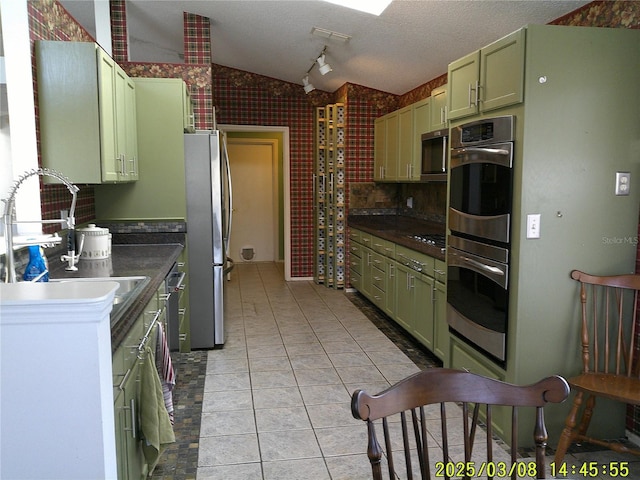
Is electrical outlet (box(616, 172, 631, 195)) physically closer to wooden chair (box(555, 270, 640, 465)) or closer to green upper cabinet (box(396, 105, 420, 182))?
wooden chair (box(555, 270, 640, 465))

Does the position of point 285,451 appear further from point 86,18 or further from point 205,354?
point 86,18

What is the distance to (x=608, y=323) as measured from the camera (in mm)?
2529

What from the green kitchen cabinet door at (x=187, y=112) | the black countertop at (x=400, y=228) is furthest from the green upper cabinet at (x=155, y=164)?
the black countertop at (x=400, y=228)

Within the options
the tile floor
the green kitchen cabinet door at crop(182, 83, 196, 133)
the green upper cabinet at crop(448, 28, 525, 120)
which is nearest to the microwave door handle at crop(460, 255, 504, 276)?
the green upper cabinet at crop(448, 28, 525, 120)

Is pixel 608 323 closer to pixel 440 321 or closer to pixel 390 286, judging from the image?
pixel 440 321

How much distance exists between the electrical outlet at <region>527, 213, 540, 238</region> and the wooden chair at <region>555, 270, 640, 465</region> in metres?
0.29

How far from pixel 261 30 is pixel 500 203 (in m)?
3.17

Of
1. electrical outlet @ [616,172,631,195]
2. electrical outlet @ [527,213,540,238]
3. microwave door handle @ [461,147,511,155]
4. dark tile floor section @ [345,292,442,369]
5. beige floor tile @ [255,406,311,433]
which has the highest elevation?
microwave door handle @ [461,147,511,155]

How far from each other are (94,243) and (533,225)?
8.23 feet

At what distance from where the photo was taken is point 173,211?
13.1 ft

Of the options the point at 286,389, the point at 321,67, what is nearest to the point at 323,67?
the point at 321,67

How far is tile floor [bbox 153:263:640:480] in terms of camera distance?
250cm

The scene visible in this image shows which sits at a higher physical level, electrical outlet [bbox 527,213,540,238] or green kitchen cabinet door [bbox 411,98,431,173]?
green kitchen cabinet door [bbox 411,98,431,173]

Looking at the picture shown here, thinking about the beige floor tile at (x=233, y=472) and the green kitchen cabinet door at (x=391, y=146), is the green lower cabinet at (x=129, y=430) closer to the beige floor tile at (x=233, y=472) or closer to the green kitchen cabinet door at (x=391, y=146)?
the beige floor tile at (x=233, y=472)
